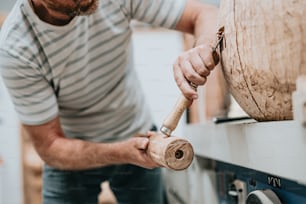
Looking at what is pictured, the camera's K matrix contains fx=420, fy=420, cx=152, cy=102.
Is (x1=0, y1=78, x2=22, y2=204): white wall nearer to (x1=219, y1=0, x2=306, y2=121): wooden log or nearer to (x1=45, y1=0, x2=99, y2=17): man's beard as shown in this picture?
(x1=45, y1=0, x2=99, y2=17): man's beard

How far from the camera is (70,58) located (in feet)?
3.80

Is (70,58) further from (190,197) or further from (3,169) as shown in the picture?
(3,169)

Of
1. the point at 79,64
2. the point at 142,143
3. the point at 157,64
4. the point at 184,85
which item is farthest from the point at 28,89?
the point at 157,64

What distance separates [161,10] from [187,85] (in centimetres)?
48

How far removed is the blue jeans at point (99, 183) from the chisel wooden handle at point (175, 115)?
0.61m

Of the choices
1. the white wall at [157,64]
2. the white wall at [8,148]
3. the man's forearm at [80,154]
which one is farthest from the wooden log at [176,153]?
the white wall at [8,148]

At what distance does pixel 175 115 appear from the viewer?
31.1 inches

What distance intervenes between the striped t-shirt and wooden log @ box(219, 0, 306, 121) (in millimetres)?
496

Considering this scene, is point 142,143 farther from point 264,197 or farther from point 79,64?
point 79,64

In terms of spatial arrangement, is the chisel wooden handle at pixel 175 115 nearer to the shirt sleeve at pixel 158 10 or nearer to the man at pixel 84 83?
the man at pixel 84 83

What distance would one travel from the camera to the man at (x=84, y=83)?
1.06 m

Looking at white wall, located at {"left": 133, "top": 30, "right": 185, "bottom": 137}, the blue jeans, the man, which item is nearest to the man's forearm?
the man

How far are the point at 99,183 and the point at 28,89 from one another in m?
0.45

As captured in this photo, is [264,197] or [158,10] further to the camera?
[158,10]
